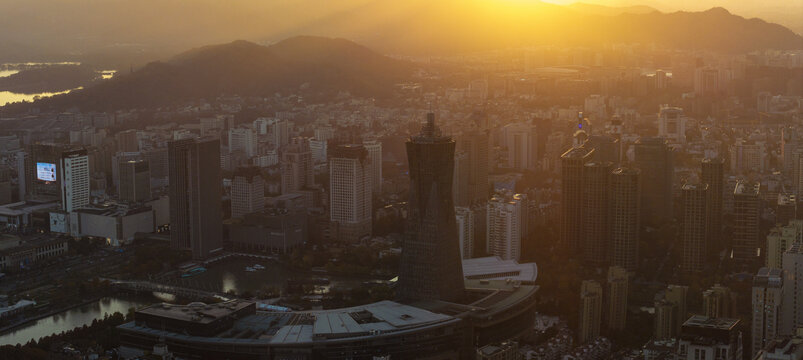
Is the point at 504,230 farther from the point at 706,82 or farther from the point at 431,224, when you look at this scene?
the point at 706,82

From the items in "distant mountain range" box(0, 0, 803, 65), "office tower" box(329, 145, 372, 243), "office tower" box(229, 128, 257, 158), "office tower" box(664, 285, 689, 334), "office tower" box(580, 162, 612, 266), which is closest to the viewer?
"office tower" box(664, 285, 689, 334)

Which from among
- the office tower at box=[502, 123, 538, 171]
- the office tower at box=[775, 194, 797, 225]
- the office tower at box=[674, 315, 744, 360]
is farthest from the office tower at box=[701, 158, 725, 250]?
the office tower at box=[674, 315, 744, 360]

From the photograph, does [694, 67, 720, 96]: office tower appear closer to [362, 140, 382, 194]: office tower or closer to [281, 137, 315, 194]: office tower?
[362, 140, 382, 194]: office tower

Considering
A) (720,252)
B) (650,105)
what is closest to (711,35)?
(650,105)

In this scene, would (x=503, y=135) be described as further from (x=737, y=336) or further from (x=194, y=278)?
(x=737, y=336)

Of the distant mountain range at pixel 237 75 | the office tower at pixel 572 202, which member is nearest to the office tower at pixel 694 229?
the office tower at pixel 572 202

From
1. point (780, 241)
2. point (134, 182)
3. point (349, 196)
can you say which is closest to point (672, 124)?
point (349, 196)
